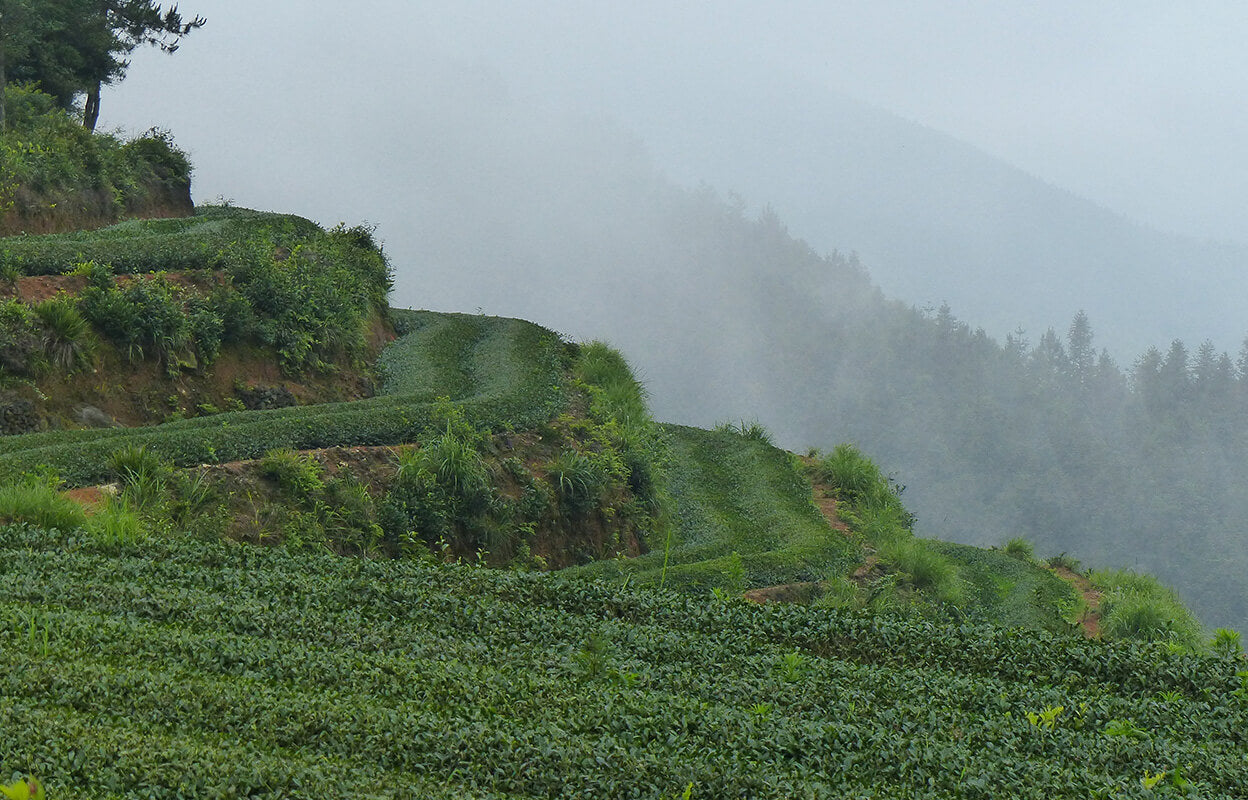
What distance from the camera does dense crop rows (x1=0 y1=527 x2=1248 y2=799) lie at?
5867mm

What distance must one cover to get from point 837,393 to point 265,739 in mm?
136401

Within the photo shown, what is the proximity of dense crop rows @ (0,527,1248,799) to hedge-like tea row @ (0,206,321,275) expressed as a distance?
9.51 m

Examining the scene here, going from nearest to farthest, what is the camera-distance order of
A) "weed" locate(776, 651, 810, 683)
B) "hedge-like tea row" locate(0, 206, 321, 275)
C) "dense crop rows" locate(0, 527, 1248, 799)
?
"dense crop rows" locate(0, 527, 1248, 799), "weed" locate(776, 651, 810, 683), "hedge-like tea row" locate(0, 206, 321, 275)

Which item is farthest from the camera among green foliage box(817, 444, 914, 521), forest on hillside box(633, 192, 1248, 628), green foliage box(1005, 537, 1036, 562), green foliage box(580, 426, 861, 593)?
forest on hillside box(633, 192, 1248, 628)

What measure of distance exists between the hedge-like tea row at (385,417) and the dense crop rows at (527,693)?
3.43 metres

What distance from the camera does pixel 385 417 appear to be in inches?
672

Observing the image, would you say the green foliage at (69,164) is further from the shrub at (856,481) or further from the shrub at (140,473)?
the shrub at (856,481)

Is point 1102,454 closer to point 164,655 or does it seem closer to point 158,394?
point 158,394

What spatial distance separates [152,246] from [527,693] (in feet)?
51.4

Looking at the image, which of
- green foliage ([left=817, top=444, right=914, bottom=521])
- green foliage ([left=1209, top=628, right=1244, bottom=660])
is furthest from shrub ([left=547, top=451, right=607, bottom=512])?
green foliage ([left=1209, top=628, right=1244, bottom=660])

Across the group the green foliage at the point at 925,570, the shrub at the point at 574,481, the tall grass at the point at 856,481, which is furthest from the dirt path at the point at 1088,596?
the shrub at the point at 574,481

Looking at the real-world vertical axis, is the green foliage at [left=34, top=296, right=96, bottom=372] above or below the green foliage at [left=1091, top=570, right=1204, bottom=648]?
above

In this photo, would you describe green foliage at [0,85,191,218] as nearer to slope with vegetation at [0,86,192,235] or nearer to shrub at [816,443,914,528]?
slope with vegetation at [0,86,192,235]

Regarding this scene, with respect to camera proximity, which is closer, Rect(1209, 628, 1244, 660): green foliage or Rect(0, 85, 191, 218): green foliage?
Rect(1209, 628, 1244, 660): green foliage
